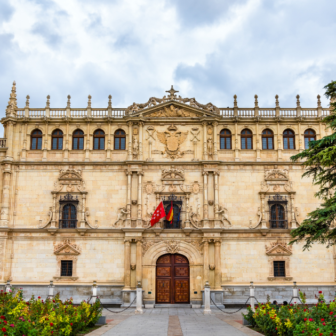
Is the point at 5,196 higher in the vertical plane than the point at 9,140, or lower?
lower

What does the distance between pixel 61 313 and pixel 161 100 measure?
21.2 metres

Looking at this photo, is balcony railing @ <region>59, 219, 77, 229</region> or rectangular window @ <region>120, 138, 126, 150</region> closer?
balcony railing @ <region>59, 219, 77, 229</region>

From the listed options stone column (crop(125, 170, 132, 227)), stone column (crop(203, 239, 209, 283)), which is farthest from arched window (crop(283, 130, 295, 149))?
stone column (crop(125, 170, 132, 227))

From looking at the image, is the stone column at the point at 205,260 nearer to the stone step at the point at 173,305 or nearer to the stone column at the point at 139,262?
the stone step at the point at 173,305

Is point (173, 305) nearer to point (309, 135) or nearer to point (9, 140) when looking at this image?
point (309, 135)

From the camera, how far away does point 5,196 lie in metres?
33.0

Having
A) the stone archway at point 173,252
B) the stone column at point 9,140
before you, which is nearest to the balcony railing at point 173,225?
the stone archway at point 173,252

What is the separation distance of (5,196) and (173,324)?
58.0 feet

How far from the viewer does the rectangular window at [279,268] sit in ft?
106

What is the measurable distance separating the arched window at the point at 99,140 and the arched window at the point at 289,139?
49.0 feet

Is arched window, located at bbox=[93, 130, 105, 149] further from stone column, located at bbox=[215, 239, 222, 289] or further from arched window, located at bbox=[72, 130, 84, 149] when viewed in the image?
stone column, located at bbox=[215, 239, 222, 289]

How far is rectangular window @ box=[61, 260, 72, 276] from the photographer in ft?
107

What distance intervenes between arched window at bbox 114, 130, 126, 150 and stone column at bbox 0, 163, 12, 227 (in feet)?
28.4

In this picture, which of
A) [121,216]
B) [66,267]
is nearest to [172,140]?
[121,216]
